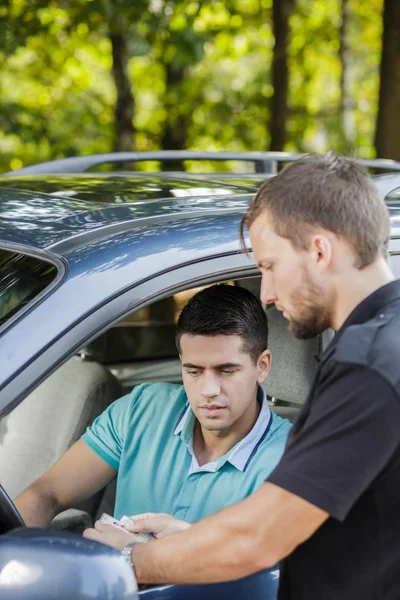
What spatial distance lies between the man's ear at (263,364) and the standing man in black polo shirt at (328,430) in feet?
2.38

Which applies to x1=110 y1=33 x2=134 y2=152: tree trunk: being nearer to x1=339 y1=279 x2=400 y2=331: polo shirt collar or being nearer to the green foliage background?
the green foliage background

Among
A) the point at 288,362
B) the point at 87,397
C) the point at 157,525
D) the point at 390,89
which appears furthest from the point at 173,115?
the point at 157,525

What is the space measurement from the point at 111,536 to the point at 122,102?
848cm

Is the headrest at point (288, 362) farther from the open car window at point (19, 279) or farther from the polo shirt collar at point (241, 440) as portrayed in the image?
the open car window at point (19, 279)

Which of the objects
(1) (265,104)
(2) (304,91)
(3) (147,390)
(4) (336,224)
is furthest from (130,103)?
(4) (336,224)

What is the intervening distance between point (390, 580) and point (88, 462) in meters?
1.17

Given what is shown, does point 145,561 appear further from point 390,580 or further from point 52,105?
point 52,105

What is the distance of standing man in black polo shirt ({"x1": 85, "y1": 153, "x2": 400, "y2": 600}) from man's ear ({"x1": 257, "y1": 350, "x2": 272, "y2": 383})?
0.73 metres

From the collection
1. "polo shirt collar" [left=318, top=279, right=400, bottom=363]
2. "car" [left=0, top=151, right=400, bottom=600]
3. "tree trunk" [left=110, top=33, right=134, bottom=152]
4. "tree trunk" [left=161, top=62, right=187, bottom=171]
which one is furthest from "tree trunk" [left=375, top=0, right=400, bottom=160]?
"polo shirt collar" [left=318, top=279, right=400, bottom=363]

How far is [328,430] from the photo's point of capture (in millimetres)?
1650

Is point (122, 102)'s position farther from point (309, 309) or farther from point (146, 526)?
point (309, 309)

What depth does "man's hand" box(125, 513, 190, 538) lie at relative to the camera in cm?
218

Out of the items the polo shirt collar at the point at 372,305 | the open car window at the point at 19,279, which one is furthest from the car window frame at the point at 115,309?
the polo shirt collar at the point at 372,305

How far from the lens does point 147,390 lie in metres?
2.80
